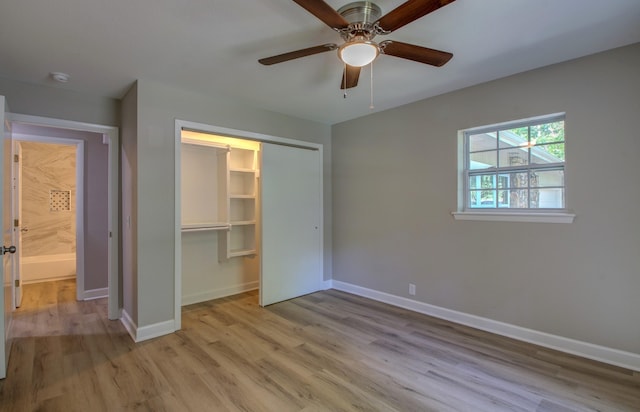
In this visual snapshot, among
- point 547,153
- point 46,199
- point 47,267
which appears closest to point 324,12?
point 547,153

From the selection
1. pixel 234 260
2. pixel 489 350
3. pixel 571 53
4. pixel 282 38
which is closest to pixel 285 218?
pixel 234 260

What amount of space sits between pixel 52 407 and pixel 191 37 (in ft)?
8.68

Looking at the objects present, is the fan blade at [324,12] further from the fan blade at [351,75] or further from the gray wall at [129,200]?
the gray wall at [129,200]

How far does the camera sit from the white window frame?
2762 millimetres

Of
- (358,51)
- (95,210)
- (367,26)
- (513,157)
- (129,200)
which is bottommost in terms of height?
(95,210)

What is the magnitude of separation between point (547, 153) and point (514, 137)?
1.10 feet

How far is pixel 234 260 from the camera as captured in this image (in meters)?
4.56

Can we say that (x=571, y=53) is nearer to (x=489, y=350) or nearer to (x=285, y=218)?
(x=489, y=350)

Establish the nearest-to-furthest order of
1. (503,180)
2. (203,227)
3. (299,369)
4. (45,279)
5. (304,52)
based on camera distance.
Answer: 1. (304,52)
2. (299,369)
3. (503,180)
4. (203,227)
5. (45,279)

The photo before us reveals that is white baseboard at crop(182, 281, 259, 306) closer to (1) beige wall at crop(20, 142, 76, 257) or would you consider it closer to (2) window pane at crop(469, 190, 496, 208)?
(2) window pane at crop(469, 190, 496, 208)

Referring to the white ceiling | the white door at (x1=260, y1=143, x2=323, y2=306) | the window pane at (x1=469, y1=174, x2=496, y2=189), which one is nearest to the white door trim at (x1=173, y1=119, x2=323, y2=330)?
the white ceiling

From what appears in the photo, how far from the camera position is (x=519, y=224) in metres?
2.95

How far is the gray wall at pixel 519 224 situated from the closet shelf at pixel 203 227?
1808 mm

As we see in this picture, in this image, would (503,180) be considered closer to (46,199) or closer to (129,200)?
(129,200)
